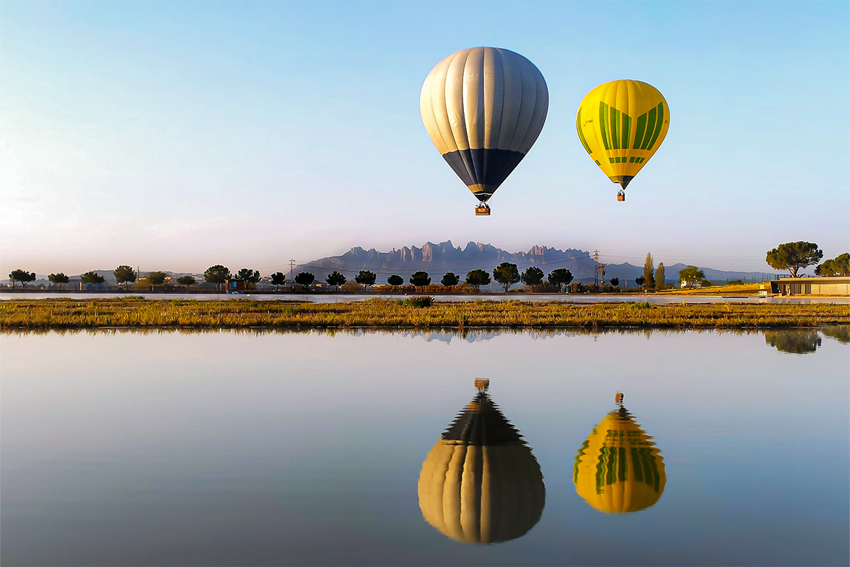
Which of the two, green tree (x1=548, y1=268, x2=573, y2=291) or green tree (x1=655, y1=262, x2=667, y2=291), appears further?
green tree (x1=548, y1=268, x2=573, y2=291)

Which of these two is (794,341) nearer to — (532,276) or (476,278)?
(476,278)

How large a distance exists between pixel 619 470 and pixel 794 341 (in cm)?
2499

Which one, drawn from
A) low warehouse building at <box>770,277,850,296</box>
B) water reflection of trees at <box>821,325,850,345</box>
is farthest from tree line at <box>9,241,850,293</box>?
water reflection of trees at <box>821,325,850,345</box>

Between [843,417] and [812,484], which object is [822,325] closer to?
[843,417]

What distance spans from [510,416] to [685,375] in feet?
26.6

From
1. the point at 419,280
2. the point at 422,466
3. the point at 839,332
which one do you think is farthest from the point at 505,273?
the point at 422,466

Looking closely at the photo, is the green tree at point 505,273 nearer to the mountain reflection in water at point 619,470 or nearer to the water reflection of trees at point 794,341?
the water reflection of trees at point 794,341

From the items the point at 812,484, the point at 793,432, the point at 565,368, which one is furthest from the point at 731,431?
the point at 565,368

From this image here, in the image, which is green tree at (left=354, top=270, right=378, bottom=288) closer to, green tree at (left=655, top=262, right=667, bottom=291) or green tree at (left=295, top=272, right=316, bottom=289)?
green tree at (left=295, top=272, right=316, bottom=289)

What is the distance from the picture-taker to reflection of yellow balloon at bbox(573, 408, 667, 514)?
822 centimetres

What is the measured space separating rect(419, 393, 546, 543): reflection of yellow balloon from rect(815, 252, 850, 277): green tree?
18356 cm

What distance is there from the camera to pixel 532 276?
19375 centimetres

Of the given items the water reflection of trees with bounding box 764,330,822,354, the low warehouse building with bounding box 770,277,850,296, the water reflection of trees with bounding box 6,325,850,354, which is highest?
the low warehouse building with bounding box 770,277,850,296

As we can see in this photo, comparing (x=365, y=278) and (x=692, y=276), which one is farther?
(x=365, y=278)
